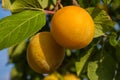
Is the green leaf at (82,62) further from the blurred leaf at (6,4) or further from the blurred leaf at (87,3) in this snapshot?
the blurred leaf at (6,4)

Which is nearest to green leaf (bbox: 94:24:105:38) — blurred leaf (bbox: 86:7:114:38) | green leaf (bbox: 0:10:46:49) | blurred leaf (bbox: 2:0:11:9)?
blurred leaf (bbox: 86:7:114:38)

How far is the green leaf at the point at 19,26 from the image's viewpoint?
4.67ft

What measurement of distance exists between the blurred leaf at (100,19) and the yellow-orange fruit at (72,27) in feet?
0.53

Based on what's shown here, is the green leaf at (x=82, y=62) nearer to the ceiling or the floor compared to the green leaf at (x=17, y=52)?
nearer to the ceiling

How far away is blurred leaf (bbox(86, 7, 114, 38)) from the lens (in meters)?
1.58

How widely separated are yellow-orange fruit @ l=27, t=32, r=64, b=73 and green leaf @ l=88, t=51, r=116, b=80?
249 millimetres

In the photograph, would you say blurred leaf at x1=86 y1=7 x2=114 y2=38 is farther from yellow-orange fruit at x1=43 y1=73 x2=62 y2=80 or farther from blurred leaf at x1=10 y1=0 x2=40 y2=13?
yellow-orange fruit at x1=43 y1=73 x2=62 y2=80

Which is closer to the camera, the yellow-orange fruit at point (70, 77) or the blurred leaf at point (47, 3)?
the blurred leaf at point (47, 3)

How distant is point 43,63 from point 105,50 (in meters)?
0.43

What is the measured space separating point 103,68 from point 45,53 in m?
0.38

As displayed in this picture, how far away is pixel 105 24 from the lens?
5.29 ft

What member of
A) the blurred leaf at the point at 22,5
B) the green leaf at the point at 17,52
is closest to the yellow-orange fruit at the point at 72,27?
the blurred leaf at the point at 22,5

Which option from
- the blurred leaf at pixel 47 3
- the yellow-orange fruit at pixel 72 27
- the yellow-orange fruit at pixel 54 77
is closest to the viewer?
the yellow-orange fruit at pixel 72 27

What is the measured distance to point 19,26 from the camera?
1.49 meters
